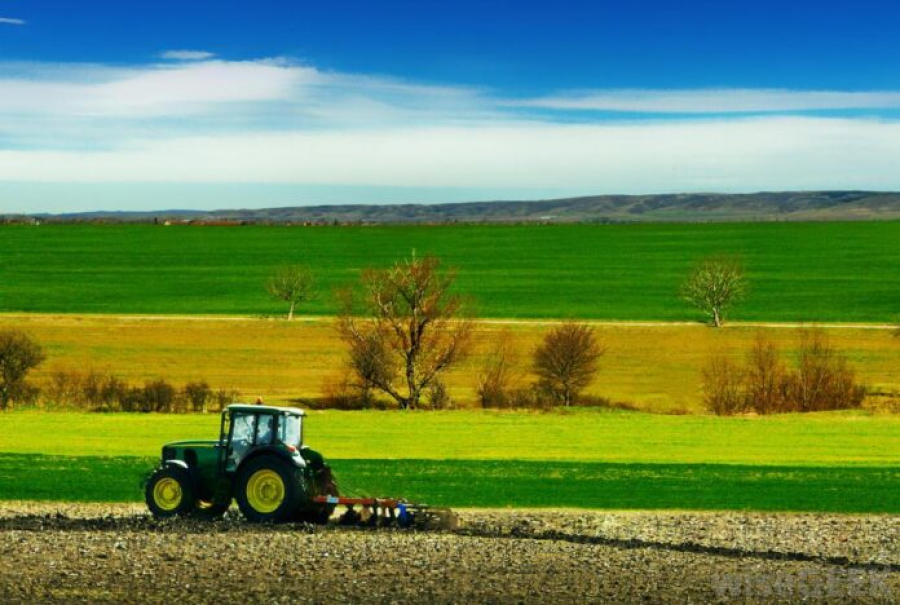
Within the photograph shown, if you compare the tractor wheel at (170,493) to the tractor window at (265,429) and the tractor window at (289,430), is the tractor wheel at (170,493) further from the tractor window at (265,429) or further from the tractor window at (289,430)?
the tractor window at (289,430)

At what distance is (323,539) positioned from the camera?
21078 mm

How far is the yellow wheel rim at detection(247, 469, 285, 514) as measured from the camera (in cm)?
2216

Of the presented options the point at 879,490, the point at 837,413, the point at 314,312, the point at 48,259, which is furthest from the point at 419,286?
the point at 48,259

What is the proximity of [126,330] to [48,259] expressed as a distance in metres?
76.7

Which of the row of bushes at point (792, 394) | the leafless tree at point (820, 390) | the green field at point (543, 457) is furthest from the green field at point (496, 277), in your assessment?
the green field at point (543, 457)

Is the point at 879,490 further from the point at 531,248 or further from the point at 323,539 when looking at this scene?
the point at 531,248

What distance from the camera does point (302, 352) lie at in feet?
276

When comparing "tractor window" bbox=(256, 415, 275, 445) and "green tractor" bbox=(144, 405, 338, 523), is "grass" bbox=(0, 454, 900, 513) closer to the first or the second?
"green tractor" bbox=(144, 405, 338, 523)

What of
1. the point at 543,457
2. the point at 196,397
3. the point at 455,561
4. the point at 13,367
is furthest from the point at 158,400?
the point at 455,561

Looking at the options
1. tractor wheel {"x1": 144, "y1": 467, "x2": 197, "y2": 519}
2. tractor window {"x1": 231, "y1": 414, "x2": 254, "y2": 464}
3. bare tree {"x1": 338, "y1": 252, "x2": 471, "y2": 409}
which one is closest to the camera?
tractor window {"x1": 231, "y1": 414, "x2": 254, "y2": 464}

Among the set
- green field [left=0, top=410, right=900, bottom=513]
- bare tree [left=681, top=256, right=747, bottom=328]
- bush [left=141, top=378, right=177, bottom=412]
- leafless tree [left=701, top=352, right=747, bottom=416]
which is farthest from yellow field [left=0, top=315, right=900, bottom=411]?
green field [left=0, top=410, right=900, bottom=513]

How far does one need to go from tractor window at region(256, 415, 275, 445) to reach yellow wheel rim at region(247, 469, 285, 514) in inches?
20.8

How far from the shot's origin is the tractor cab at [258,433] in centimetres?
2214

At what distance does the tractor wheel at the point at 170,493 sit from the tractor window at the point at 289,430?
2.01 m
